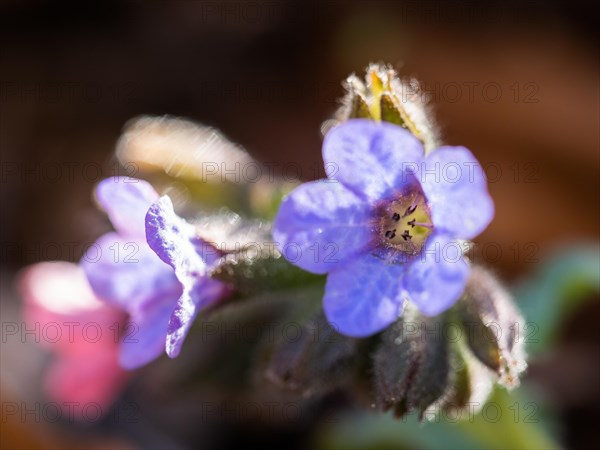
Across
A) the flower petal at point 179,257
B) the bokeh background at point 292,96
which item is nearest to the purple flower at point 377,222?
the flower petal at point 179,257

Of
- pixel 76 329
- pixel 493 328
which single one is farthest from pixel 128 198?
pixel 76 329

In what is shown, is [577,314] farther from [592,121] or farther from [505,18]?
[505,18]

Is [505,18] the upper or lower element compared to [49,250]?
upper

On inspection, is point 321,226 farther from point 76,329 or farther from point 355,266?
point 76,329

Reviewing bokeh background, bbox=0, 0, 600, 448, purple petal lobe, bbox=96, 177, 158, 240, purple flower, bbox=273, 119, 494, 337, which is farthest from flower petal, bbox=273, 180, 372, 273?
bokeh background, bbox=0, 0, 600, 448

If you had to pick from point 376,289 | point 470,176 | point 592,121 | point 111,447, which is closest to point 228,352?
point 111,447

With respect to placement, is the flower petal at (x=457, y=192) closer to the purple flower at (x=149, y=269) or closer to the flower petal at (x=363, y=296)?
the flower petal at (x=363, y=296)
